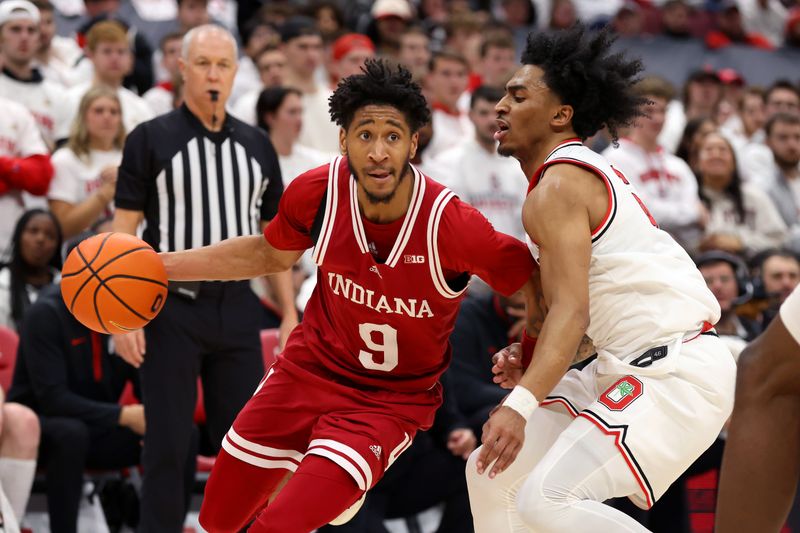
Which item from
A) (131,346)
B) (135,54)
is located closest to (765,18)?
(135,54)

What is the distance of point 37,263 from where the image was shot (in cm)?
705

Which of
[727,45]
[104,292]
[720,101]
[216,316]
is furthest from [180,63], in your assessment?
[727,45]

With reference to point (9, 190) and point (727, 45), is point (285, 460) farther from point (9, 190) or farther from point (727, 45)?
point (727, 45)

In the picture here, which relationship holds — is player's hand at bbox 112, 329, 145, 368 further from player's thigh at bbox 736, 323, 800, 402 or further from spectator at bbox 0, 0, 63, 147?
spectator at bbox 0, 0, 63, 147

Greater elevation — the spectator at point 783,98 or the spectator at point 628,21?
the spectator at point 628,21

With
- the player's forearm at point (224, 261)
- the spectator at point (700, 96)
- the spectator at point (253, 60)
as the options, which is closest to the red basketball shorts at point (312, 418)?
the player's forearm at point (224, 261)

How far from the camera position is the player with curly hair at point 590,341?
13.0 ft

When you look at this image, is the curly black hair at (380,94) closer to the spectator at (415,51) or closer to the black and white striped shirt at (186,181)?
the black and white striped shirt at (186,181)

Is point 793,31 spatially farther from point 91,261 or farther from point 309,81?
point 91,261

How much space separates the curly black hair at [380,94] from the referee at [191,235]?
1.46 meters

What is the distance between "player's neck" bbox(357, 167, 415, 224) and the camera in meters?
4.40

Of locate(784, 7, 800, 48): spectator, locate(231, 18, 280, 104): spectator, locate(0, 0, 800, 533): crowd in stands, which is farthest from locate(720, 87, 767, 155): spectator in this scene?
locate(231, 18, 280, 104): spectator

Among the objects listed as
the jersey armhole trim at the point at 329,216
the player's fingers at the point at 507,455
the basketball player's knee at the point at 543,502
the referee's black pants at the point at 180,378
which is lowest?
the referee's black pants at the point at 180,378

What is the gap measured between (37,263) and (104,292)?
103 inches
